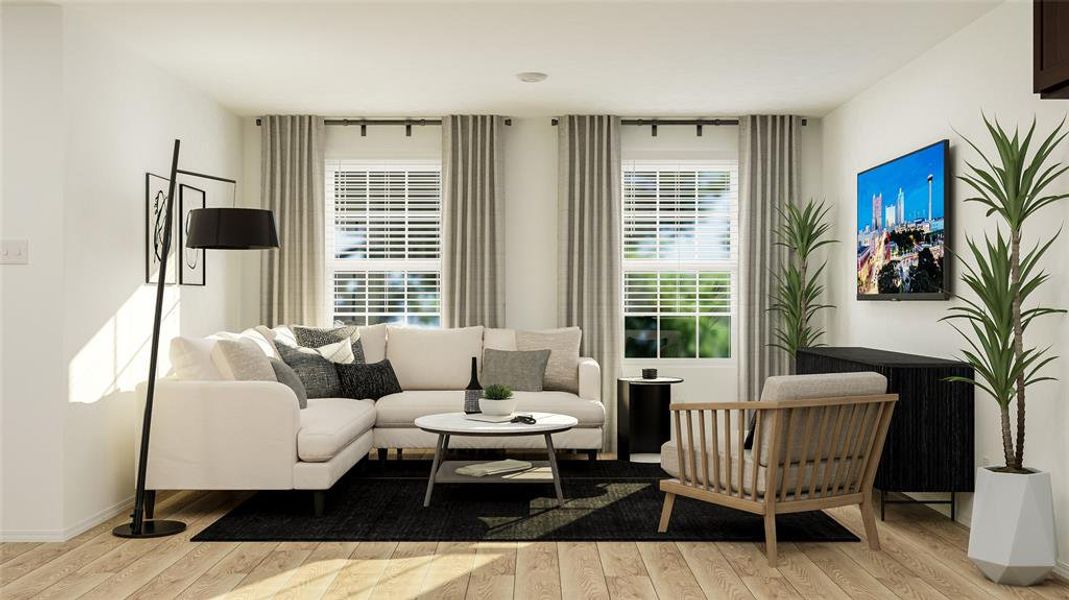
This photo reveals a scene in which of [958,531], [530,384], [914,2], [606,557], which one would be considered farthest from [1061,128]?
[530,384]

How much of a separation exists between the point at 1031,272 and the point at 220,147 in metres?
5.15

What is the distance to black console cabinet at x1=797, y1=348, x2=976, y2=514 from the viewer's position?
4.44 m

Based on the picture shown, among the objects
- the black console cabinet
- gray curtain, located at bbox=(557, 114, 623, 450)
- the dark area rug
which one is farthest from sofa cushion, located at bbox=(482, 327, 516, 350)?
the black console cabinet

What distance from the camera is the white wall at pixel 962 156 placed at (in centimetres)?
385

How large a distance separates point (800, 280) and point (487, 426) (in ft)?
9.52

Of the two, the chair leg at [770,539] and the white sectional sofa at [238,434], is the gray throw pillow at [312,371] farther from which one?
the chair leg at [770,539]

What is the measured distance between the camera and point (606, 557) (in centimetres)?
393

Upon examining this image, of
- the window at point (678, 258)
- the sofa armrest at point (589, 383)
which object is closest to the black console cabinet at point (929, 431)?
the sofa armrest at point (589, 383)

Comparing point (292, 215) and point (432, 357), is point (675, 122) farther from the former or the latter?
point (292, 215)

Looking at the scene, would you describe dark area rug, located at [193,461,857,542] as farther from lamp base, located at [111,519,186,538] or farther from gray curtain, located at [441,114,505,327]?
gray curtain, located at [441,114,505,327]

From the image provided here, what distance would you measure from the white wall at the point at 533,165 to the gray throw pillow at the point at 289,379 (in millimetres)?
2106

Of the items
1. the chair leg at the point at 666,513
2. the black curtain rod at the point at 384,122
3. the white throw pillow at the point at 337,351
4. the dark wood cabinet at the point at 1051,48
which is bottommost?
the chair leg at the point at 666,513

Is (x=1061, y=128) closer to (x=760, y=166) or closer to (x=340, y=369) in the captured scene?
(x=760, y=166)

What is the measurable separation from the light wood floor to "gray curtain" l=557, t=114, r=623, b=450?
9.09 ft
